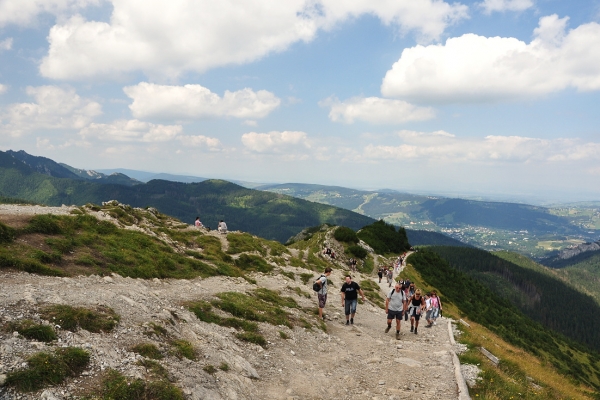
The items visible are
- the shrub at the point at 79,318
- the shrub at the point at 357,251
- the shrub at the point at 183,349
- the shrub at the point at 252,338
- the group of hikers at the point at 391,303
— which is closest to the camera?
the shrub at the point at 79,318

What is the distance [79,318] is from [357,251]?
70749 millimetres

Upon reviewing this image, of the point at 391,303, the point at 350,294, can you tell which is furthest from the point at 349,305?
the point at 391,303

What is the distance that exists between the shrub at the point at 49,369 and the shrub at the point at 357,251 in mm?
70493

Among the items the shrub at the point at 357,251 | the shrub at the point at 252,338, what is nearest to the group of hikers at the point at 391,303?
the shrub at the point at 252,338

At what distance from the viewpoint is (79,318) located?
37.3ft

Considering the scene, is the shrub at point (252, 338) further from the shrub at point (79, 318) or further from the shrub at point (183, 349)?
the shrub at point (79, 318)

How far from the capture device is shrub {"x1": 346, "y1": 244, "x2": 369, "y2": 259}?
3042 inches

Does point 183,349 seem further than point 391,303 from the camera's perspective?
No

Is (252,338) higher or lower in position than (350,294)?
lower

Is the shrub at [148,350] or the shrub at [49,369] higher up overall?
the shrub at [49,369]

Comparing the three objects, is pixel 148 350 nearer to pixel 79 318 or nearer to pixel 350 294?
pixel 79 318

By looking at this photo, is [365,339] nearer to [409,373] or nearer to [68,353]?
[409,373]

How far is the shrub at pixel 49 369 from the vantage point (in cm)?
781

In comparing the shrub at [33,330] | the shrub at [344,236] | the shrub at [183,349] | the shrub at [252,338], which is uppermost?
the shrub at [33,330]
